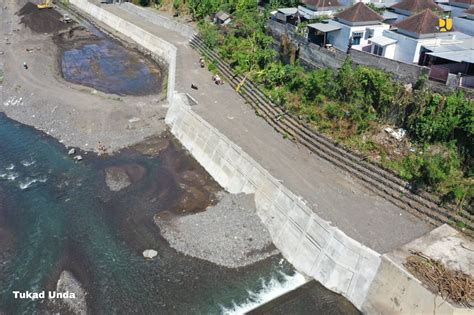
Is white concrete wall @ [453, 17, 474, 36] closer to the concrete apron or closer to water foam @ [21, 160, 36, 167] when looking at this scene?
the concrete apron

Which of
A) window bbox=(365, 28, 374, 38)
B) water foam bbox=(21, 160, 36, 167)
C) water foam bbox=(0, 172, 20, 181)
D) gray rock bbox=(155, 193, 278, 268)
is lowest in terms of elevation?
water foam bbox=(0, 172, 20, 181)

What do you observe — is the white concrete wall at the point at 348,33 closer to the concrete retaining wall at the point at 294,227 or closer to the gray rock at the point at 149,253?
the concrete retaining wall at the point at 294,227

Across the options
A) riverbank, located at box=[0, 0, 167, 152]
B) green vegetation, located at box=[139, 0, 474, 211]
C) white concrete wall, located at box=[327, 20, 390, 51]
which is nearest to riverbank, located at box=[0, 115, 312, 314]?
riverbank, located at box=[0, 0, 167, 152]

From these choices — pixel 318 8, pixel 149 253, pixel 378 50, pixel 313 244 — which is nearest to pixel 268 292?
pixel 313 244

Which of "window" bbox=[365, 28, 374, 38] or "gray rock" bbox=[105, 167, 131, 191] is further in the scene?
"window" bbox=[365, 28, 374, 38]

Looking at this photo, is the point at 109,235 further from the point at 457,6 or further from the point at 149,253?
the point at 457,6

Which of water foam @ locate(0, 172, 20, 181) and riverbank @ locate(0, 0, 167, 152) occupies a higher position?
riverbank @ locate(0, 0, 167, 152)

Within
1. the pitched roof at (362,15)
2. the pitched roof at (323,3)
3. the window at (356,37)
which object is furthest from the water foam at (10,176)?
the pitched roof at (323,3)
